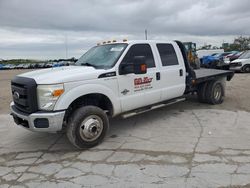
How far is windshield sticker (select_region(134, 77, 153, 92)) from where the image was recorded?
215 inches

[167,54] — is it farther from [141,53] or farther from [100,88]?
[100,88]

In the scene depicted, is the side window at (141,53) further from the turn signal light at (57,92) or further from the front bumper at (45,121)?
the front bumper at (45,121)

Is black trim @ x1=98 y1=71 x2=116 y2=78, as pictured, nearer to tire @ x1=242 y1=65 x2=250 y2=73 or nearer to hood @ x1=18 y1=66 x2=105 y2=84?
hood @ x1=18 y1=66 x2=105 y2=84

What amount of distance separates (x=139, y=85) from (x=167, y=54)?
135 cm

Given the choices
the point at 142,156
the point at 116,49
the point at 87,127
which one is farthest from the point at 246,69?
the point at 87,127

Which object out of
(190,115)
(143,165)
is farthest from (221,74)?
(143,165)

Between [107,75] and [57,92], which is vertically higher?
[107,75]

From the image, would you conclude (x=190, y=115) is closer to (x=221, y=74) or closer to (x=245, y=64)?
(x=221, y=74)

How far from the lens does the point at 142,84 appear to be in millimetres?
5582

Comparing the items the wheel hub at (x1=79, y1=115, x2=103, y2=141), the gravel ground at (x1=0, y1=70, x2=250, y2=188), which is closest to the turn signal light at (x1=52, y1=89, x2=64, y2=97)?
the wheel hub at (x1=79, y1=115, x2=103, y2=141)

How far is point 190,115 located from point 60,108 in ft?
12.3

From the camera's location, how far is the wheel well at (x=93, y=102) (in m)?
4.77

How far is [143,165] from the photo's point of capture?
13.2 ft

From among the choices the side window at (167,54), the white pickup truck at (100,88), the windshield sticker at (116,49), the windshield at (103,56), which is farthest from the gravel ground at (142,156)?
the windshield sticker at (116,49)
